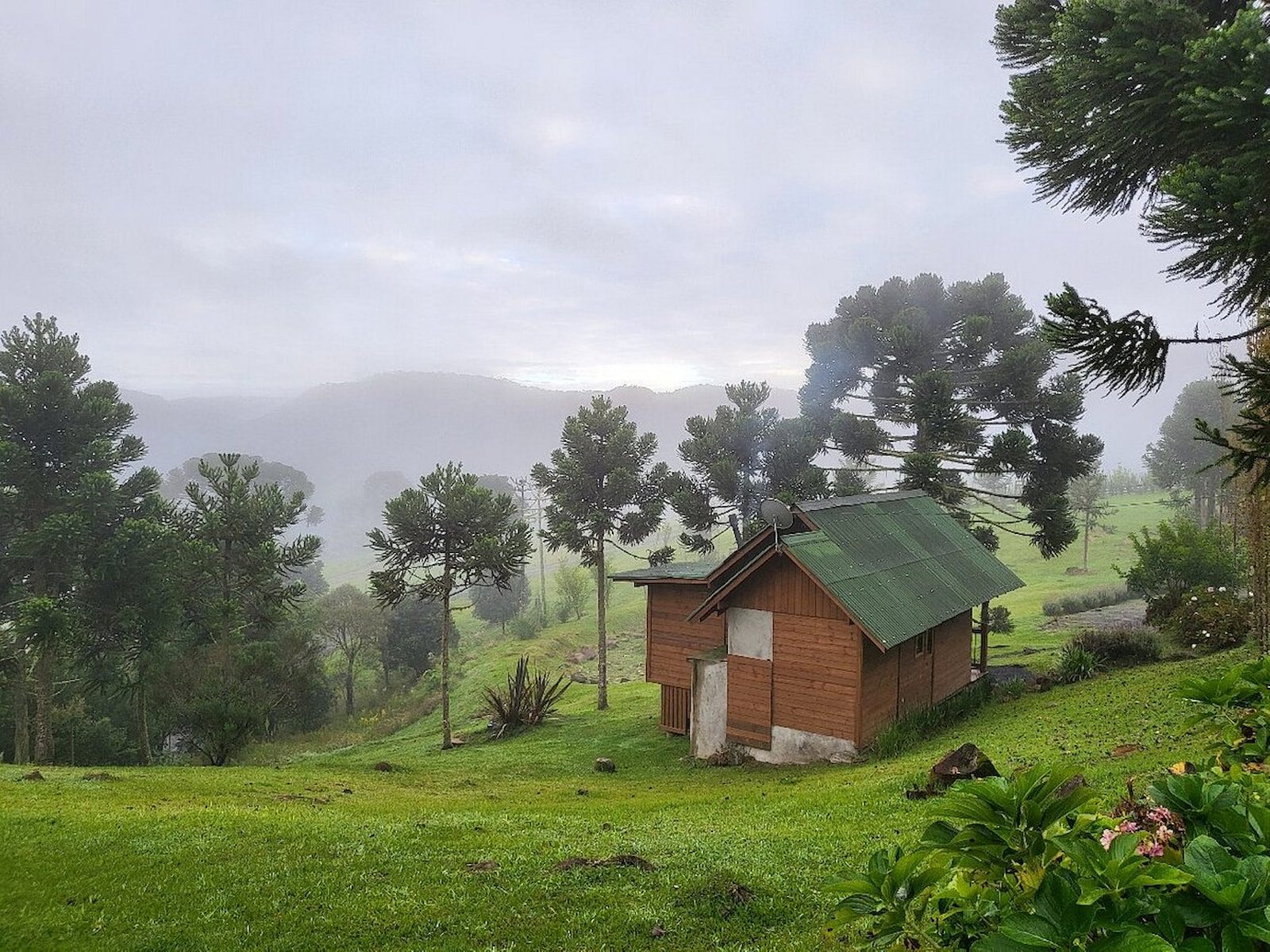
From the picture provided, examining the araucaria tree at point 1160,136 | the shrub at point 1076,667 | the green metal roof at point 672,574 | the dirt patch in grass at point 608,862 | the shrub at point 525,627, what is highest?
the araucaria tree at point 1160,136

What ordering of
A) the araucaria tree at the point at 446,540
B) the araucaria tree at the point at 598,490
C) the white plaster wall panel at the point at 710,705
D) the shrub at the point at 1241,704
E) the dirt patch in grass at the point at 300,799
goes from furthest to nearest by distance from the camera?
1. the araucaria tree at the point at 598,490
2. the araucaria tree at the point at 446,540
3. the white plaster wall panel at the point at 710,705
4. the dirt patch in grass at the point at 300,799
5. the shrub at the point at 1241,704

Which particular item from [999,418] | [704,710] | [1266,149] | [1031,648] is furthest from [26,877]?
[999,418]

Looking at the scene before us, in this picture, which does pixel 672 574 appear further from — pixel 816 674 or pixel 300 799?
pixel 300 799

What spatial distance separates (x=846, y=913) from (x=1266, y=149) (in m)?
11.9

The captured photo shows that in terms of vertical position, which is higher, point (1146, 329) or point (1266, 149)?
point (1266, 149)

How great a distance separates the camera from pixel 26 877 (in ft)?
26.5

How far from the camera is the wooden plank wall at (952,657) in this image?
2122cm

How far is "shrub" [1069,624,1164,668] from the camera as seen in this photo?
21750 mm

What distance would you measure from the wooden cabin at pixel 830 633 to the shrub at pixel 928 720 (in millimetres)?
389

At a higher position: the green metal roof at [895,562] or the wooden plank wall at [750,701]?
the green metal roof at [895,562]

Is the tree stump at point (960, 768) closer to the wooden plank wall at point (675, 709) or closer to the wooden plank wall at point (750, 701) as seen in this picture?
the wooden plank wall at point (750, 701)

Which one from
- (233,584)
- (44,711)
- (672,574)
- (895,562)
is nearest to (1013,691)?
(895,562)

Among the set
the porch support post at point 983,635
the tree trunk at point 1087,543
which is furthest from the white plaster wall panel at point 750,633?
the tree trunk at point 1087,543

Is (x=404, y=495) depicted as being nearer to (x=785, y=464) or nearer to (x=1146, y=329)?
(x=785, y=464)
